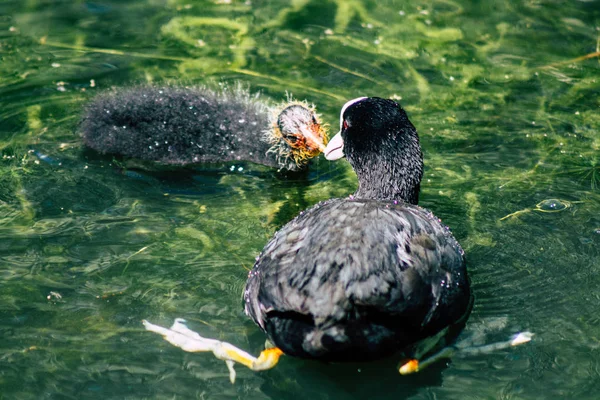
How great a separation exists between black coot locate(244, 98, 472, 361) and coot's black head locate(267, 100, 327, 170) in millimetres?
1384

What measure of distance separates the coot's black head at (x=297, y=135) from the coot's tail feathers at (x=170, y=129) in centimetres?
13

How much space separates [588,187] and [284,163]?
2.09 meters

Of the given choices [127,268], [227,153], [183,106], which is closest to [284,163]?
[227,153]

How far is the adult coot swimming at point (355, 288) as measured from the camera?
3898 millimetres

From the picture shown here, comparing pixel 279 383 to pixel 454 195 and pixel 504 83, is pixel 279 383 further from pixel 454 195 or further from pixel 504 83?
pixel 504 83

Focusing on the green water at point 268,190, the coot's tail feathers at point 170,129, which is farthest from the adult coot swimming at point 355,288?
the coot's tail feathers at point 170,129

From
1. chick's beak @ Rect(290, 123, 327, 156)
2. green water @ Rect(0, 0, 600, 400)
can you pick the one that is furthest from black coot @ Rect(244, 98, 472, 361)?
chick's beak @ Rect(290, 123, 327, 156)

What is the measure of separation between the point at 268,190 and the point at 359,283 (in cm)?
221

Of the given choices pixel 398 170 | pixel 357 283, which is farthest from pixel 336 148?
pixel 357 283

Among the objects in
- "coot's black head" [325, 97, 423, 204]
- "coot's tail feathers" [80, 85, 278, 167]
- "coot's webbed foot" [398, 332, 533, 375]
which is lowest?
"coot's webbed foot" [398, 332, 533, 375]

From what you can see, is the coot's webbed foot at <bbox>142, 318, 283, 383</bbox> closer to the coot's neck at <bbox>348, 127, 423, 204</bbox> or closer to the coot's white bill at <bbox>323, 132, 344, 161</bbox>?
the coot's neck at <bbox>348, 127, 423, 204</bbox>

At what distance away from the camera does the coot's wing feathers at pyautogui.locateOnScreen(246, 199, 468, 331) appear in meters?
3.89

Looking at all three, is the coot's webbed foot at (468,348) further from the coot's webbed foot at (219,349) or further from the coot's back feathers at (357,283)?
the coot's webbed foot at (219,349)

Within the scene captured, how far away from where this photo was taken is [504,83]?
734 centimetres
